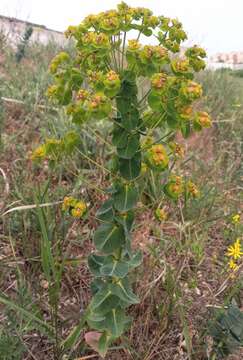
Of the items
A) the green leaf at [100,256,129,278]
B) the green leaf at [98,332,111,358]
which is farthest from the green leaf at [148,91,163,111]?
the green leaf at [98,332,111,358]

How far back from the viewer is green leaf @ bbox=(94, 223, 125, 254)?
1.48 meters

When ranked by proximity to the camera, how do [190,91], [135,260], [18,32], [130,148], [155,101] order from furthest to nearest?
[18,32]
[135,260]
[130,148]
[155,101]
[190,91]

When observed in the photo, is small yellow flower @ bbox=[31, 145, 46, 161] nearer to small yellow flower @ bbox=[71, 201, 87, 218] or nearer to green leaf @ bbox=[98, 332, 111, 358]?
small yellow flower @ bbox=[71, 201, 87, 218]

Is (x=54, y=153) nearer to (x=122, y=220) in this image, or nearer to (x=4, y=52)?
(x=122, y=220)

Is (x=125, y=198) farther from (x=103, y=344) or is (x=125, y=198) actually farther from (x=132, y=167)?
(x=103, y=344)

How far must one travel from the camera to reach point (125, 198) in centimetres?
143

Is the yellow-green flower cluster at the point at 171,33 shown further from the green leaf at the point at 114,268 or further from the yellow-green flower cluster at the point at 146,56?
the green leaf at the point at 114,268

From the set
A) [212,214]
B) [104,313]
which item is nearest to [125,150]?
[104,313]

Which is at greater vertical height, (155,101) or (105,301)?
(155,101)

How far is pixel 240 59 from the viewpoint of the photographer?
1463cm

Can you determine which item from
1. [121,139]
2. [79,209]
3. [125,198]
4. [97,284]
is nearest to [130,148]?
[121,139]

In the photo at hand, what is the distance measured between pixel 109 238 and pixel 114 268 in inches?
4.0

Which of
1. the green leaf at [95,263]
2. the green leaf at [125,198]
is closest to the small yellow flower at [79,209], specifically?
the green leaf at [125,198]

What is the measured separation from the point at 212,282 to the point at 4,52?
3.58 m
